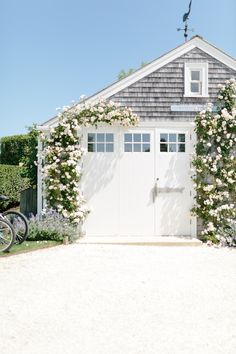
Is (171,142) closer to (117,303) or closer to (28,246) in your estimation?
(28,246)

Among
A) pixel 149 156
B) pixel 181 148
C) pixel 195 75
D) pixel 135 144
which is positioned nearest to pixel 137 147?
pixel 135 144

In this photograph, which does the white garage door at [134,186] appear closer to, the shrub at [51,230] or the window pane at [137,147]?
the window pane at [137,147]

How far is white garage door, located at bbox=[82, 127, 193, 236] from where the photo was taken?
9.77m

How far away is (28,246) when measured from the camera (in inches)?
312

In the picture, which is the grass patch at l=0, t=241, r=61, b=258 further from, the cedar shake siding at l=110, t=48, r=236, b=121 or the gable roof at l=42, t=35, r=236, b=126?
the cedar shake siding at l=110, t=48, r=236, b=121

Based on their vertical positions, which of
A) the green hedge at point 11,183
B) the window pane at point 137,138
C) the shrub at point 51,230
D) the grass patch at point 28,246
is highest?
the window pane at point 137,138

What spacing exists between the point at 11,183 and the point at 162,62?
9704mm

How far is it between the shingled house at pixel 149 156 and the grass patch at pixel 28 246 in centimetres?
151

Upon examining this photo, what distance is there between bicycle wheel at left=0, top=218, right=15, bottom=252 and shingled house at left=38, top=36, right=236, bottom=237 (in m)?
2.21

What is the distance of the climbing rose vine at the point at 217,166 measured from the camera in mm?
9438

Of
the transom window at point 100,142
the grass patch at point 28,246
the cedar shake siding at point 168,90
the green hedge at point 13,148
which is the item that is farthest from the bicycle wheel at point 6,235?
the green hedge at point 13,148

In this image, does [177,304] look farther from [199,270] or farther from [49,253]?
[49,253]

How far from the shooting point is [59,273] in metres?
5.92

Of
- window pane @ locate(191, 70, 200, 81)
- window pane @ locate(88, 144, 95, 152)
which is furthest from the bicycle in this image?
window pane @ locate(191, 70, 200, 81)
